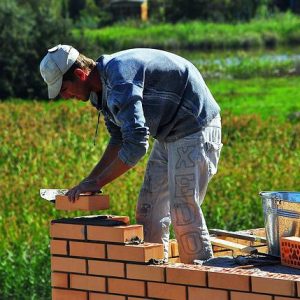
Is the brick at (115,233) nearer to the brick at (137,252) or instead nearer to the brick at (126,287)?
the brick at (137,252)

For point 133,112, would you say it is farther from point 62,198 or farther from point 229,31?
point 229,31

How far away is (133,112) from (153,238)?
A: 987 millimetres

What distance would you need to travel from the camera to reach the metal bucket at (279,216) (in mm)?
5656

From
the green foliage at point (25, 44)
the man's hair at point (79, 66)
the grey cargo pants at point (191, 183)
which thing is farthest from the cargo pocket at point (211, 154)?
the green foliage at point (25, 44)

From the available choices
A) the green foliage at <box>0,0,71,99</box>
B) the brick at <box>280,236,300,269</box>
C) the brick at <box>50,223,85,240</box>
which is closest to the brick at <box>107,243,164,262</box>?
the brick at <box>50,223,85,240</box>

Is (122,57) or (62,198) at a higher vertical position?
(122,57)

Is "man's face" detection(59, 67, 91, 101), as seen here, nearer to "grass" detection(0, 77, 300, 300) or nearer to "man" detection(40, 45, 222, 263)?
"man" detection(40, 45, 222, 263)

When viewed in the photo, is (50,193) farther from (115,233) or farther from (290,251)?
(290,251)

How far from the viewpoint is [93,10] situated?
58531 millimetres

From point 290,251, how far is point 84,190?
3.26 feet

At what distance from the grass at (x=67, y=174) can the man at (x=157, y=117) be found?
2.81 meters

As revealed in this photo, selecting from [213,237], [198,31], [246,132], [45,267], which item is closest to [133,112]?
[213,237]

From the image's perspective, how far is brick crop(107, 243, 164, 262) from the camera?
5.47 meters

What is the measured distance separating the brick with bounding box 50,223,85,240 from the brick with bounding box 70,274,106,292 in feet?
0.60
